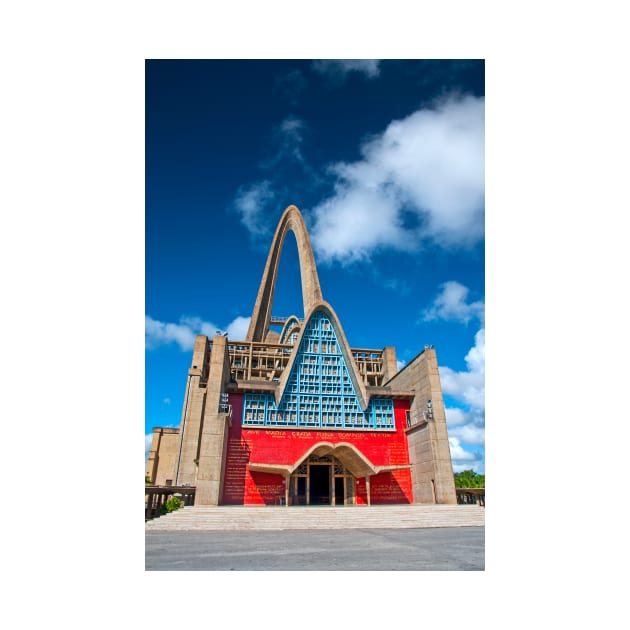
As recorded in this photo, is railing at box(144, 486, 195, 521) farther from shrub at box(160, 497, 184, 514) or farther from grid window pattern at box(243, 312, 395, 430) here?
grid window pattern at box(243, 312, 395, 430)

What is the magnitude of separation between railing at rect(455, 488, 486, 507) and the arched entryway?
19.6 feet

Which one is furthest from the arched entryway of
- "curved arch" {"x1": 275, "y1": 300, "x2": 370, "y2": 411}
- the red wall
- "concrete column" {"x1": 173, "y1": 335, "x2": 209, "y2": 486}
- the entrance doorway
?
"concrete column" {"x1": 173, "y1": 335, "x2": 209, "y2": 486}

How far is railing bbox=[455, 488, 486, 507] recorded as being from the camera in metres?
22.2

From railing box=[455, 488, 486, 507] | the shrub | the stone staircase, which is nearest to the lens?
the stone staircase

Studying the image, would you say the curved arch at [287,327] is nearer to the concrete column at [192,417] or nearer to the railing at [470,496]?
the concrete column at [192,417]

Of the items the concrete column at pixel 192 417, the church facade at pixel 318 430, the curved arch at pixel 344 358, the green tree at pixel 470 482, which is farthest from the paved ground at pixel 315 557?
the green tree at pixel 470 482

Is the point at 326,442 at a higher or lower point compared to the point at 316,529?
higher

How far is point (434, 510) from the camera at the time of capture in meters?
16.9

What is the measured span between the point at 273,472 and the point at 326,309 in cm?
1073

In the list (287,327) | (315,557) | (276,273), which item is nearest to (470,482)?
(287,327)

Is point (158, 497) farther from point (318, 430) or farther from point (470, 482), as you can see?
point (470, 482)

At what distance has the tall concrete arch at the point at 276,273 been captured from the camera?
3847 cm
